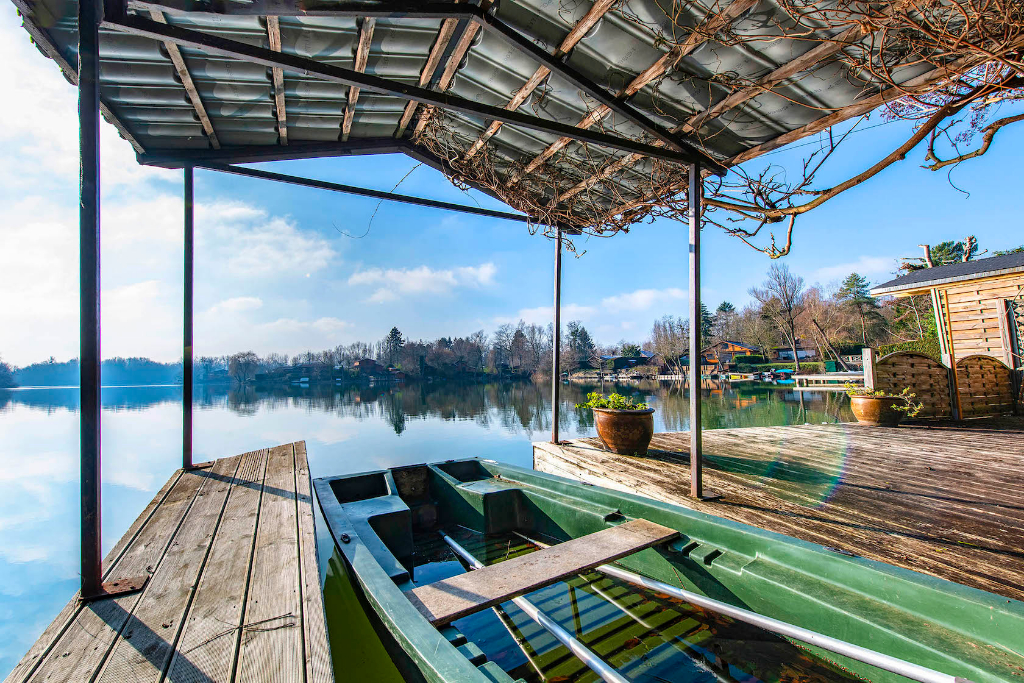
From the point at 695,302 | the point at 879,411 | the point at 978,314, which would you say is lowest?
the point at 879,411

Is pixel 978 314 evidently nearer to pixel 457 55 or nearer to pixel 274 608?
pixel 457 55

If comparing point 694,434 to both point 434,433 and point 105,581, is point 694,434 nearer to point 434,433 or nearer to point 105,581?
point 105,581

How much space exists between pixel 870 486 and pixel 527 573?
3063 millimetres

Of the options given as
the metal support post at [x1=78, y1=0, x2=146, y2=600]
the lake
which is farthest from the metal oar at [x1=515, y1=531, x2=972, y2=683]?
the metal support post at [x1=78, y1=0, x2=146, y2=600]

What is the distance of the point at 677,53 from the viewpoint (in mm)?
2143

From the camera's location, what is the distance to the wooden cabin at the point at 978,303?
795 centimetres

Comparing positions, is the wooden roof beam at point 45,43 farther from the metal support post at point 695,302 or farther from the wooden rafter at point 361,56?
A: the metal support post at point 695,302

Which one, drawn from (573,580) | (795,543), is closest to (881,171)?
(795,543)

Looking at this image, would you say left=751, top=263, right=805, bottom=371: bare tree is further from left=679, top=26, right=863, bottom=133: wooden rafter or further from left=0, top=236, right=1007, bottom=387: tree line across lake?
left=679, top=26, right=863, bottom=133: wooden rafter

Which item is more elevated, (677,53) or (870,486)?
(677,53)

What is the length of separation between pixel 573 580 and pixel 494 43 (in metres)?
2.89

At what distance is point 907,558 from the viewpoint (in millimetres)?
1998

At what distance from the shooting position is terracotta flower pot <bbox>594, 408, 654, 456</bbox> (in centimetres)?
423

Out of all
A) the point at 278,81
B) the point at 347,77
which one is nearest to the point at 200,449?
the point at 278,81
